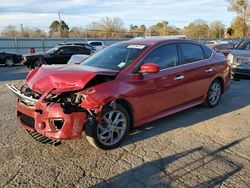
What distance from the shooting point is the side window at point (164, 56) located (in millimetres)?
5053

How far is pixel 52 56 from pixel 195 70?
1324 cm

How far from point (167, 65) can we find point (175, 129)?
46.7 inches

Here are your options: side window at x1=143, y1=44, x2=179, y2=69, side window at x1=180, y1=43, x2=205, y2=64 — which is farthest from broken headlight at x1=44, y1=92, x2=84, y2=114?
side window at x1=180, y1=43, x2=205, y2=64

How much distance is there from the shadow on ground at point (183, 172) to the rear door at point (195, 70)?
6.11 feet

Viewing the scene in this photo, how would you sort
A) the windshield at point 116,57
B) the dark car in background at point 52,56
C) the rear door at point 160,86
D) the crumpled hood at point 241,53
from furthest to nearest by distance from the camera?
the dark car in background at point 52,56 < the crumpled hood at point 241,53 < the windshield at point 116,57 < the rear door at point 160,86

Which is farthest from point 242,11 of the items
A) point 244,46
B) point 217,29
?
point 244,46

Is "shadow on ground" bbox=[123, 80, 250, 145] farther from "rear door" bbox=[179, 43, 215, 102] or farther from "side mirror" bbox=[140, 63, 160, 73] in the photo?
"side mirror" bbox=[140, 63, 160, 73]

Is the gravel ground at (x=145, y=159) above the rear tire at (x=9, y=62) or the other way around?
the other way around

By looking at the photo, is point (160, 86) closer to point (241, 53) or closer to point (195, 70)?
point (195, 70)

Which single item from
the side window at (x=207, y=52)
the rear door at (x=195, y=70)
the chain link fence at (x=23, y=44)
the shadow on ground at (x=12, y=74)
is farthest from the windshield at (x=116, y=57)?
the chain link fence at (x=23, y=44)

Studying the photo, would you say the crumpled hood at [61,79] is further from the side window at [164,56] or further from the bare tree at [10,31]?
the bare tree at [10,31]

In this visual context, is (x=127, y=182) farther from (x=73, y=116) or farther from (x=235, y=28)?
(x=235, y=28)

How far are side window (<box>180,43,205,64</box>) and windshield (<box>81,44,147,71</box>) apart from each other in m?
1.04

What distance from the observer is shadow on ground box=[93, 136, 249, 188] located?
339 centimetres
